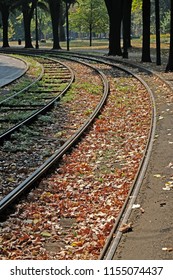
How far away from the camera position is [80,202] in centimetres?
891

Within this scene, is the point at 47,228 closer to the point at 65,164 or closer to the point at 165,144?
the point at 65,164

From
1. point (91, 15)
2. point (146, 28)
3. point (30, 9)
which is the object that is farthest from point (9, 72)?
point (91, 15)

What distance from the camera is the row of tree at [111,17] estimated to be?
35.9 meters

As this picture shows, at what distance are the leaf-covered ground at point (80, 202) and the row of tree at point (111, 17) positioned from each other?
16.8 m

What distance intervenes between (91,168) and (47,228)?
126 inches

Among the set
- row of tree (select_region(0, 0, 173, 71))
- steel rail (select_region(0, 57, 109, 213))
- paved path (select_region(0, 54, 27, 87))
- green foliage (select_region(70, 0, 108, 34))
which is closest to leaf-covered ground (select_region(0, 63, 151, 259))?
steel rail (select_region(0, 57, 109, 213))

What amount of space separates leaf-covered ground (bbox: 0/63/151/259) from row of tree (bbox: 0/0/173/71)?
660 inches

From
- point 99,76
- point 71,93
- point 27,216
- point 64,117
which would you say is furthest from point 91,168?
point 99,76

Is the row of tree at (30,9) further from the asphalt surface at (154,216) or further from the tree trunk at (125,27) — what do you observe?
the asphalt surface at (154,216)

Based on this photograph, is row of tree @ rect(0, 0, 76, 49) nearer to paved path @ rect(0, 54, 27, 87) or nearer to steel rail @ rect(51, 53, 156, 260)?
paved path @ rect(0, 54, 27, 87)

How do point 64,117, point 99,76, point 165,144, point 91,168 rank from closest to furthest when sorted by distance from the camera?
point 91,168, point 165,144, point 64,117, point 99,76

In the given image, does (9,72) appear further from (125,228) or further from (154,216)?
(125,228)

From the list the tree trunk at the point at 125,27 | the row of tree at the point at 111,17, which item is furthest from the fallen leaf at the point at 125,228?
the tree trunk at the point at 125,27

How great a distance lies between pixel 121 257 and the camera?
20.7ft
